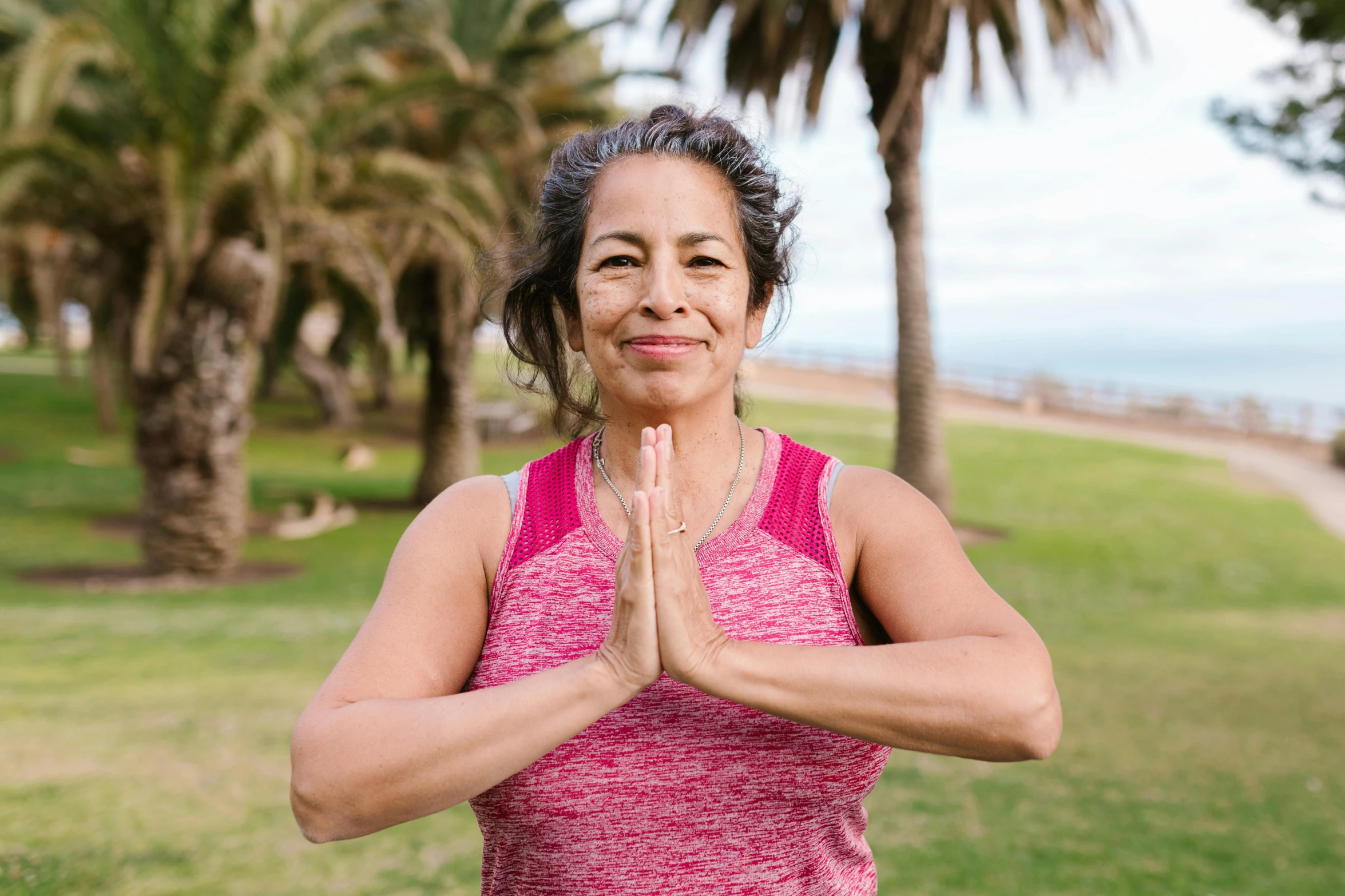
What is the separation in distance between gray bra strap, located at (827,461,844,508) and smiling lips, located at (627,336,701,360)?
0.32 m

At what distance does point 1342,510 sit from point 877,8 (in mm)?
13256

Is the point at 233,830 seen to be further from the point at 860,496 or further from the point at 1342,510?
the point at 1342,510

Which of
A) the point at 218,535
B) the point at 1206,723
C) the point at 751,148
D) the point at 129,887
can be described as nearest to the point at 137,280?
the point at 218,535

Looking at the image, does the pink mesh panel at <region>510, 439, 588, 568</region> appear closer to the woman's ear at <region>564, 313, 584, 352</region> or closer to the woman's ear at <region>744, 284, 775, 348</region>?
the woman's ear at <region>564, 313, 584, 352</region>

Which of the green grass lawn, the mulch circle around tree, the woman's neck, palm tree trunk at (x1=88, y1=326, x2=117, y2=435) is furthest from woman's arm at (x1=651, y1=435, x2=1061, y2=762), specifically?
palm tree trunk at (x1=88, y1=326, x2=117, y2=435)

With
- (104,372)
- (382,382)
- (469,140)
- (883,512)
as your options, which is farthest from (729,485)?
(382,382)

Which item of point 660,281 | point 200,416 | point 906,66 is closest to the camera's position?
point 660,281

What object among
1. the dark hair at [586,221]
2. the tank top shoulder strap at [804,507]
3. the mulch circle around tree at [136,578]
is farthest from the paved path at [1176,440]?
the tank top shoulder strap at [804,507]

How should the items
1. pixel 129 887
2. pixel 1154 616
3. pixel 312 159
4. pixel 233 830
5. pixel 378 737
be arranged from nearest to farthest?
pixel 378 737
pixel 129 887
pixel 233 830
pixel 312 159
pixel 1154 616

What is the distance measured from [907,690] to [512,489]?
0.70m

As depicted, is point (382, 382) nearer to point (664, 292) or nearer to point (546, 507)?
point (546, 507)

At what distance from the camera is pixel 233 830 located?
460cm

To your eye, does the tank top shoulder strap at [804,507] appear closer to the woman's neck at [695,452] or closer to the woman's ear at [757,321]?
the woman's neck at [695,452]

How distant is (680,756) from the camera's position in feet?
5.27
